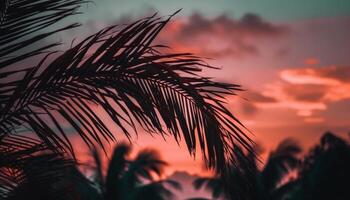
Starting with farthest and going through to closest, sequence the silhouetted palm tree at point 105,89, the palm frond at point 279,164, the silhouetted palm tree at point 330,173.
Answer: the palm frond at point 279,164 < the silhouetted palm tree at point 330,173 < the silhouetted palm tree at point 105,89

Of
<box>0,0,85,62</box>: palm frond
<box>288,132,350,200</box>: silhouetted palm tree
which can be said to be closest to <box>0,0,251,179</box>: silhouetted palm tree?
<box>0,0,85,62</box>: palm frond

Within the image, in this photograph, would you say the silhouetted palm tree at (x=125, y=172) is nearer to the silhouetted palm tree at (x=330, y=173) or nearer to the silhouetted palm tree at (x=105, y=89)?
the silhouetted palm tree at (x=330, y=173)

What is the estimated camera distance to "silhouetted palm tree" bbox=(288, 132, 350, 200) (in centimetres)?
1643

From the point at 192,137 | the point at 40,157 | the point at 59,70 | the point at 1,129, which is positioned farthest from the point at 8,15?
the point at 192,137

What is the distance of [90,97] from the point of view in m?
2.61

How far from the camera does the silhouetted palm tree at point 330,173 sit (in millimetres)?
16434

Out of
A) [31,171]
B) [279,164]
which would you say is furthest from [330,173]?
[31,171]

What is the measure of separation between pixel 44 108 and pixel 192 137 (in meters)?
0.87

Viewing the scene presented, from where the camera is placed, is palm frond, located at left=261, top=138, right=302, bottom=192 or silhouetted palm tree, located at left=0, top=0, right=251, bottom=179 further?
palm frond, located at left=261, top=138, right=302, bottom=192

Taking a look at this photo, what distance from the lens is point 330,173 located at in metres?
16.6

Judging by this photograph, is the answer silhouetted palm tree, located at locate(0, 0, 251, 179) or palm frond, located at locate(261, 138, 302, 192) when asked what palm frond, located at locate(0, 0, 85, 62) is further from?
palm frond, located at locate(261, 138, 302, 192)

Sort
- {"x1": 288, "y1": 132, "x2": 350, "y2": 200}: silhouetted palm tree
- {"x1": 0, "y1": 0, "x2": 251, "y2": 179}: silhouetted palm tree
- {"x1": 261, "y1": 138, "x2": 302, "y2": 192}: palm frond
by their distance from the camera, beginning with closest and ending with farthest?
{"x1": 0, "y1": 0, "x2": 251, "y2": 179}: silhouetted palm tree
{"x1": 288, "y1": 132, "x2": 350, "y2": 200}: silhouetted palm tree
{"x1": 261, "y1": 138, "x2": 302, "y2": 192}: palm frond

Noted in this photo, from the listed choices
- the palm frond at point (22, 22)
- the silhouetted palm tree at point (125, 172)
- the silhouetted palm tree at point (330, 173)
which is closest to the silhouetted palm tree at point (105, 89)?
→ the palm frond at point (22, 22)

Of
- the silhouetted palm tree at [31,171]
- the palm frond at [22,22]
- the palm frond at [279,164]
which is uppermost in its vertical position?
the palm frond at [279,164]
